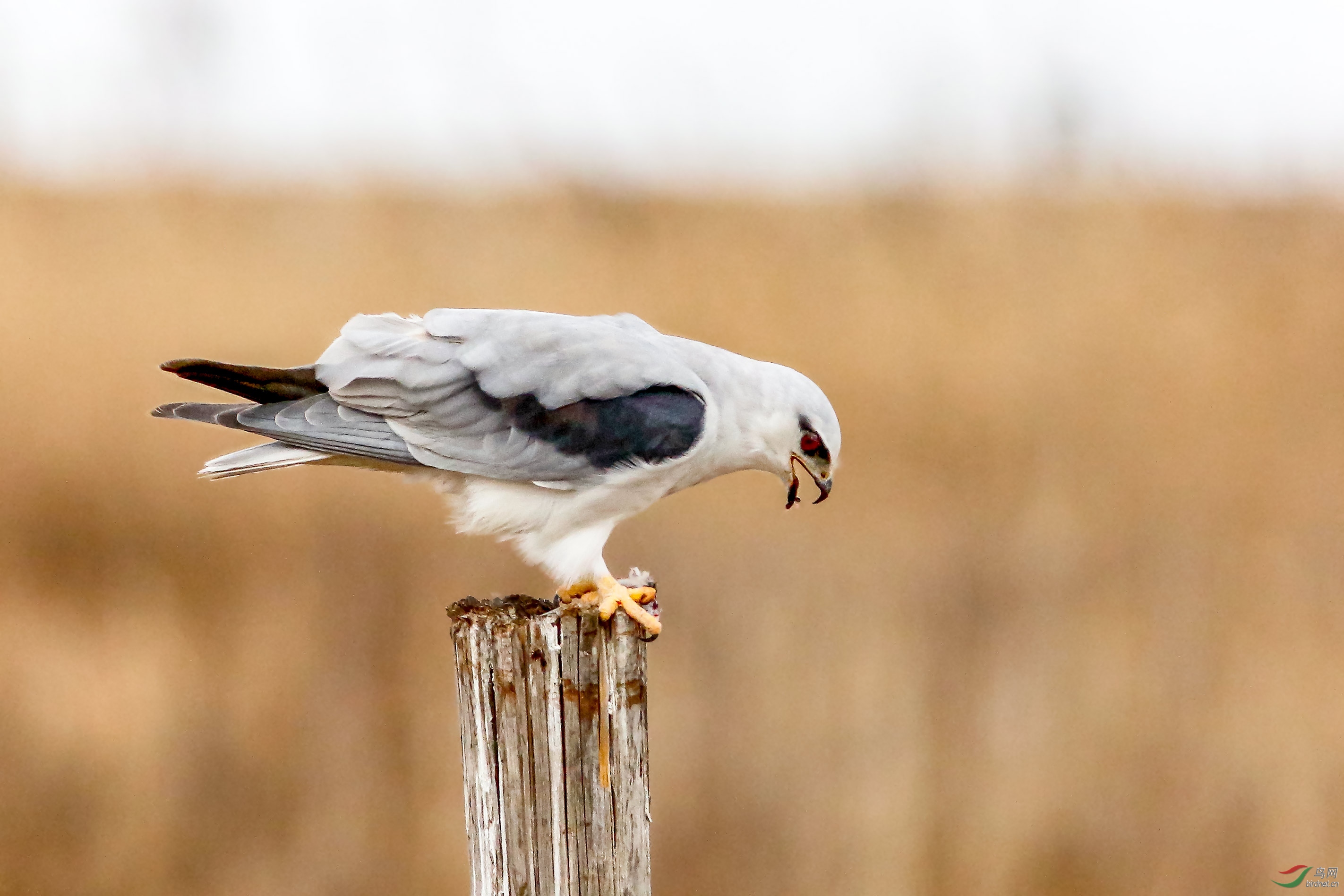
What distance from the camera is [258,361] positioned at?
4.34m

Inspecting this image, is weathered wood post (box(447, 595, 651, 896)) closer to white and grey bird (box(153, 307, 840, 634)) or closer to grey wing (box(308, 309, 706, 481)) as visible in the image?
white and grey bird (box(153, 307, 840, 634))

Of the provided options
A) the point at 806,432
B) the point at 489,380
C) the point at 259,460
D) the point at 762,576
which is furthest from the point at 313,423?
the point at 762,576

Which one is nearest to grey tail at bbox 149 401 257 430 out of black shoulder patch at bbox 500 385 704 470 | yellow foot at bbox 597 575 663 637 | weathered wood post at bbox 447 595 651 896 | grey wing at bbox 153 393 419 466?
grey wing at bbox 153 393 419 466

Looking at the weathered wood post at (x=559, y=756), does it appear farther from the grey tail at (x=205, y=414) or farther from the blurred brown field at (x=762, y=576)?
the blurred brown field at (x=762, y=576)

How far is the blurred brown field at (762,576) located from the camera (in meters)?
4.06

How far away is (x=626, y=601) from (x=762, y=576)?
7.16 ft

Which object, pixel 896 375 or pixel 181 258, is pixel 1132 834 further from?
pixel 181 258

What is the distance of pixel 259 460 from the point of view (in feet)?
7.70

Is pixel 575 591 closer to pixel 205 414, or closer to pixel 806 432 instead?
pixel 806 432

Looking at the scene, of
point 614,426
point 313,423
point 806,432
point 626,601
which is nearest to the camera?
point 626,601

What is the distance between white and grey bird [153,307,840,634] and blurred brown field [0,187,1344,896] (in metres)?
1.75

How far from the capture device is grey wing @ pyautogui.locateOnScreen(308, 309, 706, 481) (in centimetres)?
244

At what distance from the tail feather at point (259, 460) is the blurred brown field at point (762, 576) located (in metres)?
1.86

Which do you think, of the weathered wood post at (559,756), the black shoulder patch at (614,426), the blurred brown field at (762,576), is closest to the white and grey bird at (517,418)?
the black shoulder patch at (614,426)
